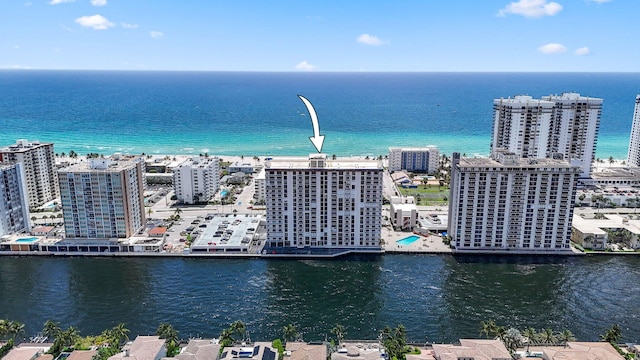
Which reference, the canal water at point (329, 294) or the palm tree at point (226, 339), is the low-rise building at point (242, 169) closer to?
the canal water at point (329, 294)

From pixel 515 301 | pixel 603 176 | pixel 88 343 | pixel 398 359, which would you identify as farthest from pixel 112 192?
pixel 603 176

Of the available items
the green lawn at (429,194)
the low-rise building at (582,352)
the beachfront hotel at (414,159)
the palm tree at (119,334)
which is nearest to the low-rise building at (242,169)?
the beachfront hotel at (414,159)

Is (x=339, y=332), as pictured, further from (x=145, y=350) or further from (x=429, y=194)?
(x=429, y=194)

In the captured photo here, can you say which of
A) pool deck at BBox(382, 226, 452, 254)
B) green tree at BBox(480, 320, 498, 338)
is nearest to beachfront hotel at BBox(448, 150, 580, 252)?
pool deck at BBox(382, 226, 452, 254)

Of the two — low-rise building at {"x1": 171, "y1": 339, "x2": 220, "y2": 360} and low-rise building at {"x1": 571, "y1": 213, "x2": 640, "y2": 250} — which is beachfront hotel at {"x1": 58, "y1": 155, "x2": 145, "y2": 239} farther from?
low-rise building at {"x1": 571, "y1": 213, "x2": 640, "y2": 250}

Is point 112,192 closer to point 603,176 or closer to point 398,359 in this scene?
point 398,359
